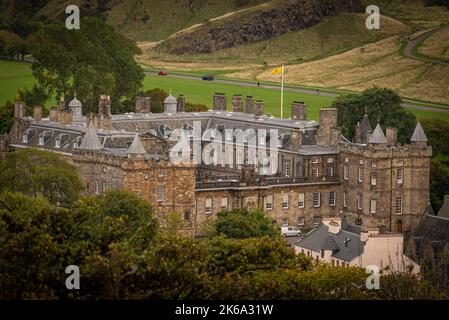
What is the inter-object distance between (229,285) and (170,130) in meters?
64.0

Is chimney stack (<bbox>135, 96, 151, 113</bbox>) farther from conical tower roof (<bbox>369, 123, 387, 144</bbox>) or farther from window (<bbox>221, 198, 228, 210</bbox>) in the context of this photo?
conical tower roof (<bbox>369, 123, 387, 144</bbox>)

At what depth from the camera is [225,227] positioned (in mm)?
125938

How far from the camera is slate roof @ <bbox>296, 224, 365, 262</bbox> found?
122 meters

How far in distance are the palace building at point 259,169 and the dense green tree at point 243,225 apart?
6556 millimetres

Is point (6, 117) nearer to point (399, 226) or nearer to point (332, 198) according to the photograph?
point (332, 198)

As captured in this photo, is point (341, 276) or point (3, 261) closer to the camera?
point (3, 261)

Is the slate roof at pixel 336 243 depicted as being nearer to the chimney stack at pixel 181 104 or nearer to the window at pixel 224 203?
the window at pixel 224 203

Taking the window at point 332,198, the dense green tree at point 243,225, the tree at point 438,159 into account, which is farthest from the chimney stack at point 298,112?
the dense green tree at point 243,225

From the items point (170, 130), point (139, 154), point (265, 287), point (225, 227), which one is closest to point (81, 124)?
point (170, 130)

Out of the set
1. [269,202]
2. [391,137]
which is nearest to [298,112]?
[391,137]

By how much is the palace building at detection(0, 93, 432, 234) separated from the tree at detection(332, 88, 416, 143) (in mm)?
17401

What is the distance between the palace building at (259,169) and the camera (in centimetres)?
13512

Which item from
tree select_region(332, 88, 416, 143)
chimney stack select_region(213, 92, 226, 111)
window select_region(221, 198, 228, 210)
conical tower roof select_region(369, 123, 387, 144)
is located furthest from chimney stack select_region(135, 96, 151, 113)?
conical tower roof select_region(369, 123, 387, 144)
